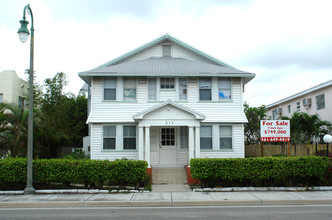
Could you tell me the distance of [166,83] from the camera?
18.6 metres

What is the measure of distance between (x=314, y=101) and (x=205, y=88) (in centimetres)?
1271

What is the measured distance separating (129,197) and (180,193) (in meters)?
2.16

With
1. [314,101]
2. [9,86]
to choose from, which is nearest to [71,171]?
[9,86]

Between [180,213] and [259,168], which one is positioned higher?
[259,168]

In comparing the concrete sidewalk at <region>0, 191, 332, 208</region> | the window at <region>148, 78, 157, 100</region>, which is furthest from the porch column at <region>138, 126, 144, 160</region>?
the concrete sidewalk at <region>0, 191, 332, 208</region>

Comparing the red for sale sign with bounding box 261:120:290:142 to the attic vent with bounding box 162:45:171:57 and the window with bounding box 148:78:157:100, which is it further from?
the attic vent with bounding box 162:45:171:57

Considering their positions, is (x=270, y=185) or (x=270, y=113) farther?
(x=270, y=113)

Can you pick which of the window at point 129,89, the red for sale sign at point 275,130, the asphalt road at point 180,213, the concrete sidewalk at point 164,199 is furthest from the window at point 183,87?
the asphalt road at point 180,213

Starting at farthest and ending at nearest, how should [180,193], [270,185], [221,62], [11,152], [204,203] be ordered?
1. [221,62]
2. [11,152]
3. [270,185]
4. [180,193]
5. [204,203]

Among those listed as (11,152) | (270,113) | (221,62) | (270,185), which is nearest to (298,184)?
(270,185)

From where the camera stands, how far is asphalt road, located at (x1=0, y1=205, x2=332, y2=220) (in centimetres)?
941

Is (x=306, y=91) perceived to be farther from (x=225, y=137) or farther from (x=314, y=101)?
(x=225, y=137)

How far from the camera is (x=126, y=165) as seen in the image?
13.6 metres

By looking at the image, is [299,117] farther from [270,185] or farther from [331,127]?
[270,185]
